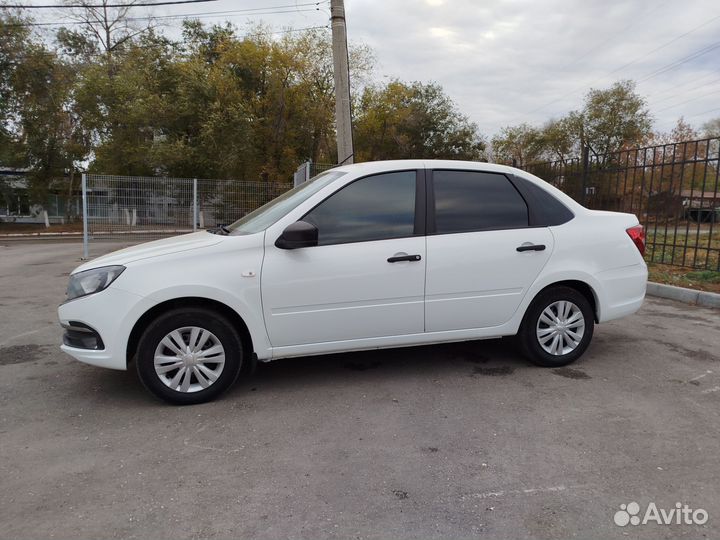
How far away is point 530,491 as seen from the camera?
8.41 ft

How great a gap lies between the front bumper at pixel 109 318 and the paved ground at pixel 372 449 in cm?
41

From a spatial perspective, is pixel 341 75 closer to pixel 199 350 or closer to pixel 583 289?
pixel 583 289

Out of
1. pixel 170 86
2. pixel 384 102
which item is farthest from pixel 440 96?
pixel 170 86

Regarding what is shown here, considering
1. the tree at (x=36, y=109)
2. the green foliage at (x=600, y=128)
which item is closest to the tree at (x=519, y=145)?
the green foliage at (x=600, y=128)

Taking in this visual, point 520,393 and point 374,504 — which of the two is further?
point 520,393

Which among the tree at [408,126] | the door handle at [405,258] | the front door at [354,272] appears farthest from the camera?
the tree at [408,126]

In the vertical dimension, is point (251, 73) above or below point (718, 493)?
above

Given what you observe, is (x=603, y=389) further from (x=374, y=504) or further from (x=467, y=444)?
(x=374, y=504)

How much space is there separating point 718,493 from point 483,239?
2205 mm

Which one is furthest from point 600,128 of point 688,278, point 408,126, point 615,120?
point 688,278

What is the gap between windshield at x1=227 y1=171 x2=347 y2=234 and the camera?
391cm

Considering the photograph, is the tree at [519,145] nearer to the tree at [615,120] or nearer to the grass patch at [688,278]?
the tree at [615,120]

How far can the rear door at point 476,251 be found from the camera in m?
3.95

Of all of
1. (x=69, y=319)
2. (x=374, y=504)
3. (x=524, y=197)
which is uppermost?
(x=524, y=197)
